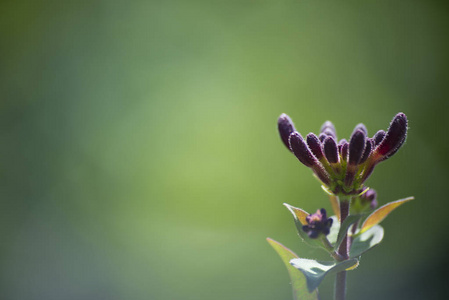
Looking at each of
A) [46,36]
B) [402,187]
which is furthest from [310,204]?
[46,36]

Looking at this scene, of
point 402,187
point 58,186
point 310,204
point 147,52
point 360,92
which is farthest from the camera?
point 147,52

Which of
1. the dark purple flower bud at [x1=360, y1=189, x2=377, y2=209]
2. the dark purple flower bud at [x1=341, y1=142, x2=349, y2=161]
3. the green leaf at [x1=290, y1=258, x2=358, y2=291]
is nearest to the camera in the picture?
the green leaf at [x1=290, y1=258, x2=358, y2=291]

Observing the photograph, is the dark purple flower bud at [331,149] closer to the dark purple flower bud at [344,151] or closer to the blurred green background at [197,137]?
the dark purple flower bud at [344,151]

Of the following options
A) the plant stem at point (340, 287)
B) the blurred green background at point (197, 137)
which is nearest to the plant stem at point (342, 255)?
the plant stem at point (340, 287)

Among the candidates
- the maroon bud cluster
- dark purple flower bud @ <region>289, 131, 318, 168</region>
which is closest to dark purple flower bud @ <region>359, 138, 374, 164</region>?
the maroon bud cluster

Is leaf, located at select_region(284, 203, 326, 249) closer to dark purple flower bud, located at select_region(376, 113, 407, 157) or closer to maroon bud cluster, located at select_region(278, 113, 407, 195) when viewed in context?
maroon bud cluster, located at select_region(278, 113, 407, 195)

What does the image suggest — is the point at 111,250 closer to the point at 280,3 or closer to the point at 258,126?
the point at 258,126
